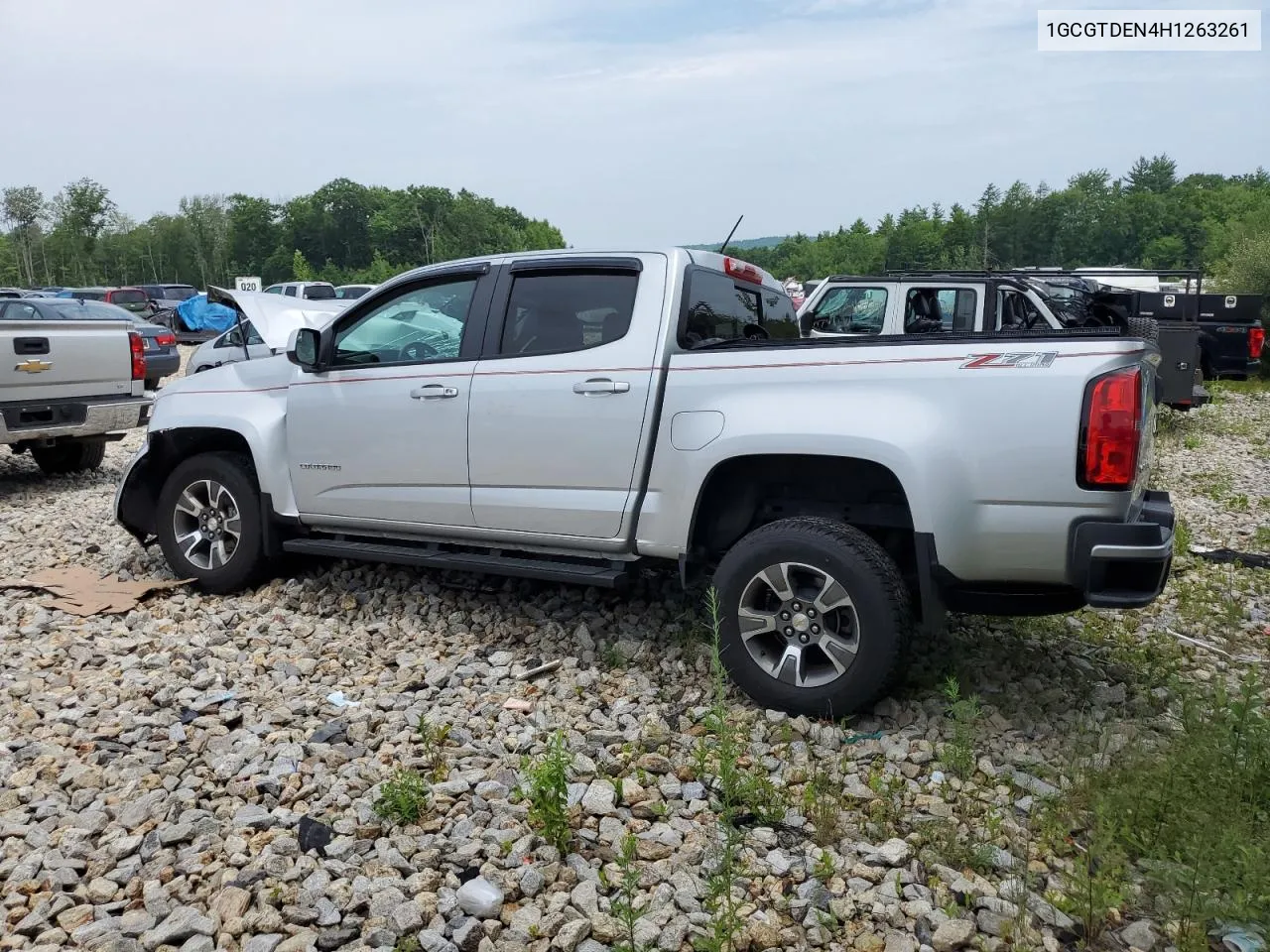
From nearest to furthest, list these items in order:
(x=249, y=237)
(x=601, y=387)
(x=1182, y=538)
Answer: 1. (x=601, y=387)
2. (x=1182, y=538)
3. (x=249, y=237)

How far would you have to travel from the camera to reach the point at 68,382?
9.09 m

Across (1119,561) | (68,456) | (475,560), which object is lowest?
(68,456)

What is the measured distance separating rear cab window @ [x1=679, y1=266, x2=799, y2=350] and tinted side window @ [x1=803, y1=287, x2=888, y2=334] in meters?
5.27

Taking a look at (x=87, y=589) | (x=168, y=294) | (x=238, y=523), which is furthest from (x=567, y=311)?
(x=168, y=294)

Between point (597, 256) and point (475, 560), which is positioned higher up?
point (597, 256)

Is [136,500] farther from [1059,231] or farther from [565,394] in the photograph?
[1059,231]

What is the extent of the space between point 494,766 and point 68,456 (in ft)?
27.8

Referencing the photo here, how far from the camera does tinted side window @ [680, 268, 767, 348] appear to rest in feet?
15.9

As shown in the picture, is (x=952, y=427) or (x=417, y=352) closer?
(x=952, y=427)

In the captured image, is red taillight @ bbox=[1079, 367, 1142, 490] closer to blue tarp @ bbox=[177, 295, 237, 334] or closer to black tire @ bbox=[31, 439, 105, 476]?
black tire @ bbox=[31, 439, 105, 476]

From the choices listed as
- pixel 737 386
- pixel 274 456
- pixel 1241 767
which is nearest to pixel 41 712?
pixel 274 456

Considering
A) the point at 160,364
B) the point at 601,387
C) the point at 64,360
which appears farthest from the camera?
the point at 160,364

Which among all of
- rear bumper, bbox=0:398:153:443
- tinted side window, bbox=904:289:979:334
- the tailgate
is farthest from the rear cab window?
the tailgate

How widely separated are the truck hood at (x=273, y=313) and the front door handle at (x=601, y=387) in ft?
7.55
